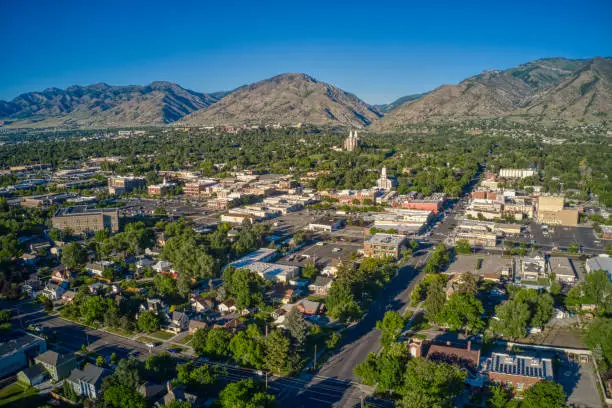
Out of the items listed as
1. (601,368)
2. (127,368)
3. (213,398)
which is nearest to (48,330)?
(127,368)

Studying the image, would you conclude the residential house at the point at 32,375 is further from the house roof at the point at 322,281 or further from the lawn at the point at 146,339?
the house roof at the point at 322,281

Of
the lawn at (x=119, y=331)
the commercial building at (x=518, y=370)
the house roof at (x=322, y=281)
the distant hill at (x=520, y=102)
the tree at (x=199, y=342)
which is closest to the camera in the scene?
the commercial building at (x=518, y=370)

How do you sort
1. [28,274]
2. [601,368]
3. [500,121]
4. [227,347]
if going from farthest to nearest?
[500,121], [28,274], [227,347], [601,368]

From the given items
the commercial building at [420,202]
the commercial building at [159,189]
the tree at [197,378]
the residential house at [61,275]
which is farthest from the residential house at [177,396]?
the commercial building at [159,189]

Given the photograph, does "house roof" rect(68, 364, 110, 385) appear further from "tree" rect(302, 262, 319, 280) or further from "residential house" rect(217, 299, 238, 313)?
"tree" rect(302, 262, 319, 280)

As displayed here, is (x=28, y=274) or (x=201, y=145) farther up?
(x=201, y=145)

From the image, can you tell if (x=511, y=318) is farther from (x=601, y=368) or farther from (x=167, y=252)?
(x=167, y=252)

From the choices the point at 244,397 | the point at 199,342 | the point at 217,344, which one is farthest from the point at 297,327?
the point at 244,397

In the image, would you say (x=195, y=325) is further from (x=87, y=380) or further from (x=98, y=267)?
(x=98, y=267)
